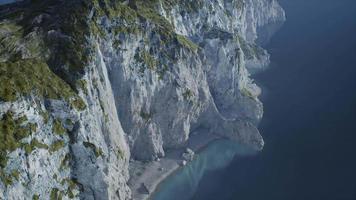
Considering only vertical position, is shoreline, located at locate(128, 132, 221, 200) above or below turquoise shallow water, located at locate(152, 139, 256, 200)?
above

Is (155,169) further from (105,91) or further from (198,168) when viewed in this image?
(105,91)

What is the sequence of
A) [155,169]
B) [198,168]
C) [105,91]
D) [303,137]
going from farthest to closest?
1. [303,137]
2. [198,168]
3. [155,169]
4. [105,91]

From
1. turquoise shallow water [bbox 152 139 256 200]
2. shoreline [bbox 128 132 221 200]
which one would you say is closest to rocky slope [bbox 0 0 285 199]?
shoreline [bbox 128 132 221 200]

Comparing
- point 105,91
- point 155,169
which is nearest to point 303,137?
point 155,169

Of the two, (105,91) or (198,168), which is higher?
(105,91)

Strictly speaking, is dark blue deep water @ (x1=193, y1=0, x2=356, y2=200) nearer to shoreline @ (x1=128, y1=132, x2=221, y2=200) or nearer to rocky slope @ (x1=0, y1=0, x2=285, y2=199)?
rocky slope @ (x1=0, y1=0, x2=285, y2=199)

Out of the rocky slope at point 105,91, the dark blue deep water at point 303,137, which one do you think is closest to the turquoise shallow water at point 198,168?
the dark blue deep water at point 303,137

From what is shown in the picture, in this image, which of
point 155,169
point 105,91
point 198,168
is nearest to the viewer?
point 105,91

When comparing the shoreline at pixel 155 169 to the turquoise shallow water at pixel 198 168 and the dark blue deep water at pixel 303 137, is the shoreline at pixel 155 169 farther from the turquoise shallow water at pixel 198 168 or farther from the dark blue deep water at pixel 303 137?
the dark blue deep water at pixel 303 137
